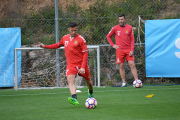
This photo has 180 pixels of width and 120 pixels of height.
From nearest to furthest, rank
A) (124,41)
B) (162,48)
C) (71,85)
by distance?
(71,85) → (124,41) → (162,48)

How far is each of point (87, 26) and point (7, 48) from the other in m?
3.03

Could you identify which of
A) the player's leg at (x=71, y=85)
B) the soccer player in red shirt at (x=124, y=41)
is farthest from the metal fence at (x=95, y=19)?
the player's leg at (x=71, y=85)

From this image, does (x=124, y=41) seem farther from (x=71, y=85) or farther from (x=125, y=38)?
(x=71, y=85)

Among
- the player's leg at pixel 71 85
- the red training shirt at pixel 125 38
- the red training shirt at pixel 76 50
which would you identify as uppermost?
the red training shirt at pixel 125 38

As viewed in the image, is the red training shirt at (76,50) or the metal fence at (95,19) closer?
the red training shirt at (76,50)

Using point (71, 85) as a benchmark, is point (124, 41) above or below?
above

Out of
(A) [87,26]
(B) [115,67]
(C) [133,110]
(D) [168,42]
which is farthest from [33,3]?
(C) [133,110]

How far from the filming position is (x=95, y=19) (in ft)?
33.5

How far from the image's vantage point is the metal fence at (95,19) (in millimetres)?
9773

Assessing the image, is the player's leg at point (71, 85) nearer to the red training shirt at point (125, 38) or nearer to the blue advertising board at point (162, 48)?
the red training shirt at point (125, 38)

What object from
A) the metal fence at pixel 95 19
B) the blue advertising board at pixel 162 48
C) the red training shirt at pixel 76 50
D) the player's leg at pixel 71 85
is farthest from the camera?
the metal fence at pixel 95 19

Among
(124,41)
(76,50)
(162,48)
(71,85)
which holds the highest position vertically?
(124,41)

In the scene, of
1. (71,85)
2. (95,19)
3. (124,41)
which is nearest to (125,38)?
(124,41)

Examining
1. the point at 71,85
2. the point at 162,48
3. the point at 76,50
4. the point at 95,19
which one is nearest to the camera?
the point at 71,85
